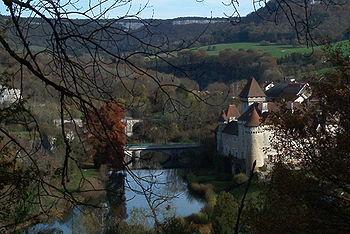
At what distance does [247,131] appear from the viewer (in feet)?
73.9

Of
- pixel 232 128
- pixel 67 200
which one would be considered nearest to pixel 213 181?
pixel 232 128

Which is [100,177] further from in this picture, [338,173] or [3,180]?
[3,180]

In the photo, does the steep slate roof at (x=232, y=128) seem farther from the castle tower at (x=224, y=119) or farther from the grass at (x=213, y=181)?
the grass at (x=213, y=181)

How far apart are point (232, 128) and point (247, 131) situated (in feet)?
6.62

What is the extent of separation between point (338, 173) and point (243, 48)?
104ft

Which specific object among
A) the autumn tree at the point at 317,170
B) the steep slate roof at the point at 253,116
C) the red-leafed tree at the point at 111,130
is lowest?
the steep slate roof at the point at 253,116

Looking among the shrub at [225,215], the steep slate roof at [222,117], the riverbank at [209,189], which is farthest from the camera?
the steep slate roof at [222,117]

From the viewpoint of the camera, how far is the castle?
22.2m

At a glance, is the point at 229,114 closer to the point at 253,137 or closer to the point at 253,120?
the point at 253,137

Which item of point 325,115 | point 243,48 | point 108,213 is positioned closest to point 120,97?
point 325,115

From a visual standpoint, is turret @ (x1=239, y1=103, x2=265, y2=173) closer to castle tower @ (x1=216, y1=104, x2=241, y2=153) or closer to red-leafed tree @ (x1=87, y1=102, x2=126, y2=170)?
castle tower @ (x1=216, y1=104, x2=241, y2=153)

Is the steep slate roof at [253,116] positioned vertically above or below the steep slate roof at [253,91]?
below

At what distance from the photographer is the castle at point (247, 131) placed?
2217 centimetres

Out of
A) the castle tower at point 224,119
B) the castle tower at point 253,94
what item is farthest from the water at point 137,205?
the castle tower at point 253,94
